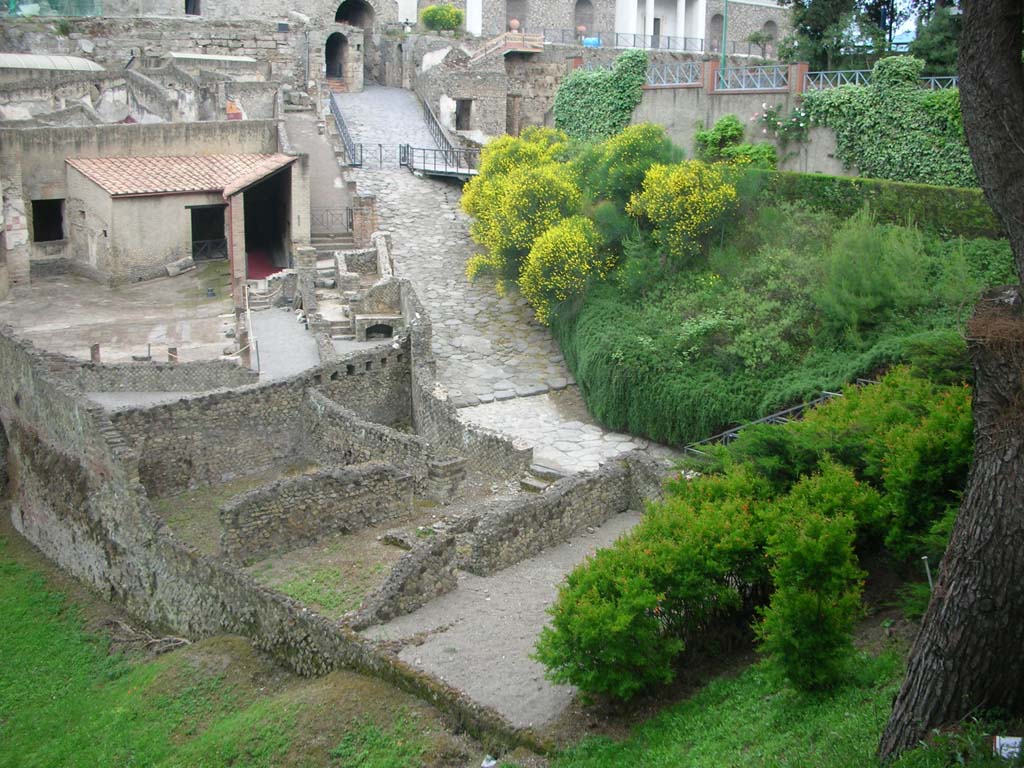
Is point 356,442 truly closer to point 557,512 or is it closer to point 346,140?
point 557,512

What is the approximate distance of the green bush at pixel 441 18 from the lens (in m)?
46.8

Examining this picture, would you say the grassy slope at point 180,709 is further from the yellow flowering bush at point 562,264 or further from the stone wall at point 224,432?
the yellow flowering bush at point 562,264

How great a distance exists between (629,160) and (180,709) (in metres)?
16.5

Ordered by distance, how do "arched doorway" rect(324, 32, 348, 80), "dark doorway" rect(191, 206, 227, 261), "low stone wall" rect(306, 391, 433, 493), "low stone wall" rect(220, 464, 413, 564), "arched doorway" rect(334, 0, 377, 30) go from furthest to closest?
"arched doorway" rect(334, 0, 377, 30) → "arched doorway" rect(324, 32, 348, 80) → "dark doorway" rect(191, 206, 227, 261) → "low stone wall" rect(306, 391, 433, 493) → "low stone wall" rect(220, 464, 413, 564)

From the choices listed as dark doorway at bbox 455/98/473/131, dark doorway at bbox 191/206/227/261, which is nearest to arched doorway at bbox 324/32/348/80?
dark doorway at bbox 455/98/473/131

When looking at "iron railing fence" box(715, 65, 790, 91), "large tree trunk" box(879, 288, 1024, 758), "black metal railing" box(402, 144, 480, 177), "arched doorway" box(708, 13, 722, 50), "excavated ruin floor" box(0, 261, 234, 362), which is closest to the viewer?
"large tree trunk" box(879, 288, 1024, 758)

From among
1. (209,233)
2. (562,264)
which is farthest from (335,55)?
(562,264)

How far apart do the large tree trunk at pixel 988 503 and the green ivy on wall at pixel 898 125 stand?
15006mm

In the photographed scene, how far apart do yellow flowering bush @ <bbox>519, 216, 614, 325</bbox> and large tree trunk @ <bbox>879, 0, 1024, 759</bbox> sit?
49.1 feet

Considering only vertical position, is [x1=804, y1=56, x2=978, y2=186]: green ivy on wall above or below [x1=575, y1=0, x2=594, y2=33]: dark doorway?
below

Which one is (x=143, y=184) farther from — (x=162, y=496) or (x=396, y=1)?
(x=396, y=1)

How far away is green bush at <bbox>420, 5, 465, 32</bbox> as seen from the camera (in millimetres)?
46812

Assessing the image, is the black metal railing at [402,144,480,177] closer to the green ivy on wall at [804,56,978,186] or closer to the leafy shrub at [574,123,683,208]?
the leafy shrub at [574,123,683,208]

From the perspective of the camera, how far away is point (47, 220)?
32719mm
